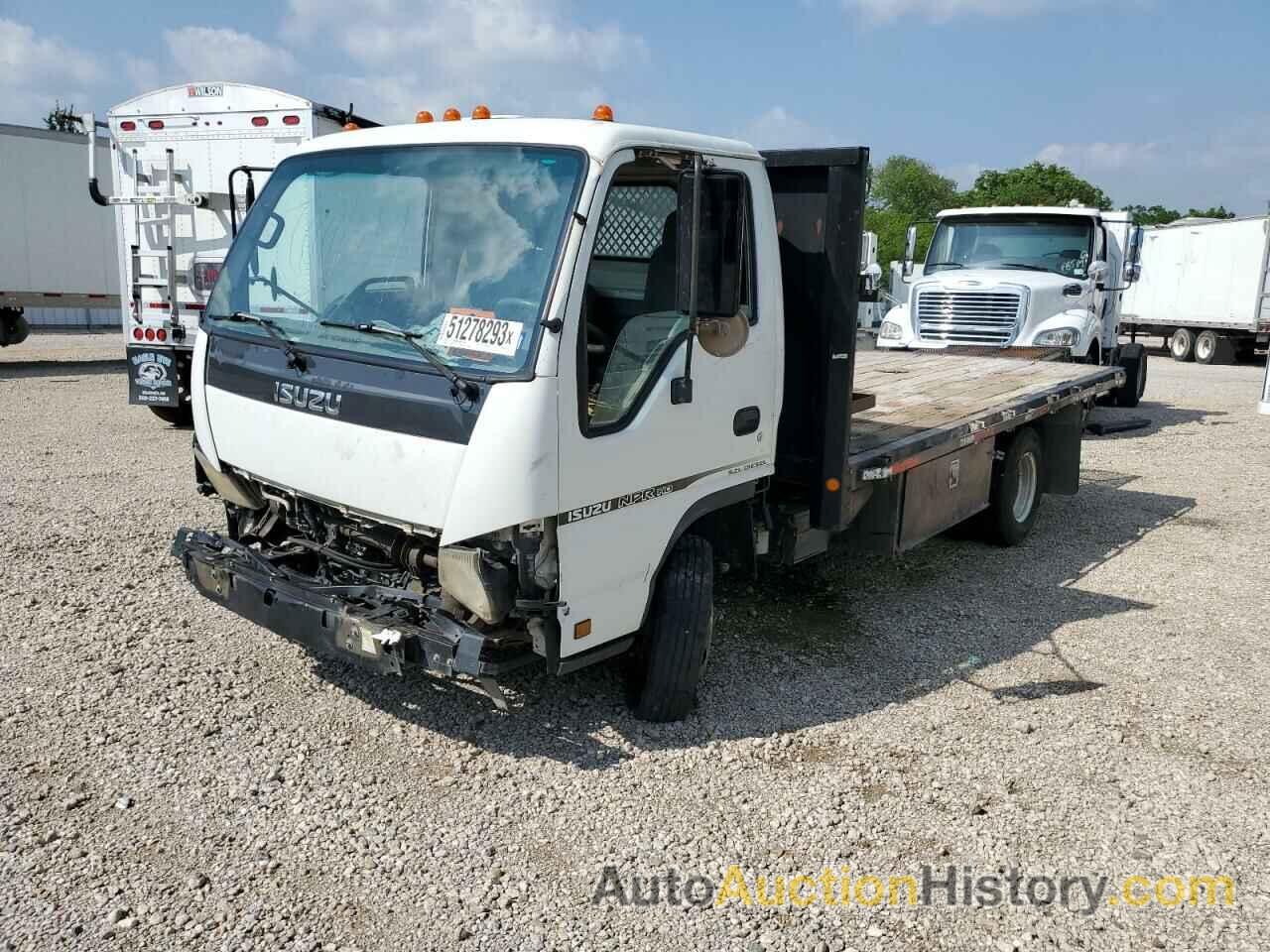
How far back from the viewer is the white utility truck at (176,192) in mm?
9508

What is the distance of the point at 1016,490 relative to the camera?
24.7ft

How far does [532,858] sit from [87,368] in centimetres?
1641

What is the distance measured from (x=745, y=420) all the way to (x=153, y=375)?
7.72 m

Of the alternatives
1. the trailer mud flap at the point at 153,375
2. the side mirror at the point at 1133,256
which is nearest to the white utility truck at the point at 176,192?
the trailer mud flap at the point at 153,375

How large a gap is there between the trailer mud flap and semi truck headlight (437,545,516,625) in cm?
752

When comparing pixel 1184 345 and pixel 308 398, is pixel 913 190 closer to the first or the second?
pixel 1184 345

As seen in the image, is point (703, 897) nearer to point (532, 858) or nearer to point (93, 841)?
point (532, 858)

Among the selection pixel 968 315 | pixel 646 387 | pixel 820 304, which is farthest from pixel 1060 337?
pixel 646 387

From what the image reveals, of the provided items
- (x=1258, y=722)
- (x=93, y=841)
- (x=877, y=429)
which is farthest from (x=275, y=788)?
(x=1258, y=722)

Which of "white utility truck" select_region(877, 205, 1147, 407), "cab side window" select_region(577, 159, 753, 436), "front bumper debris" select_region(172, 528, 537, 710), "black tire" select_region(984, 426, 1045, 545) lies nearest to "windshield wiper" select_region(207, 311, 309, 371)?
"front bumper debris" select_region(172, 528, 537, 710)

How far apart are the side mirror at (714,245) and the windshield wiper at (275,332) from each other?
1502 mm

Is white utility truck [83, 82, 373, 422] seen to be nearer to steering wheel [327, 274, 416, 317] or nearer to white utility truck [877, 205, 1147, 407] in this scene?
steering wheel [327, 274, 416, 317]

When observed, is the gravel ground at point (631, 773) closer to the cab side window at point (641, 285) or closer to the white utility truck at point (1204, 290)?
the cab side window at point (641, 285)

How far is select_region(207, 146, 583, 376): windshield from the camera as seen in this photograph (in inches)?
147
